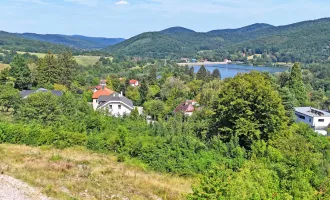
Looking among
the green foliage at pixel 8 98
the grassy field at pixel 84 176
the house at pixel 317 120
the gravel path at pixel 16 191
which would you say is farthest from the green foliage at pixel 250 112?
the green foliage at pixel 8 98

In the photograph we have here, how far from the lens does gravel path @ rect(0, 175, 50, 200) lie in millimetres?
11168

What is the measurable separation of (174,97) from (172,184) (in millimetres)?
40425

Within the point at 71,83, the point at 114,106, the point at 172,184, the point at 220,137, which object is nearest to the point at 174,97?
the point at 114,106

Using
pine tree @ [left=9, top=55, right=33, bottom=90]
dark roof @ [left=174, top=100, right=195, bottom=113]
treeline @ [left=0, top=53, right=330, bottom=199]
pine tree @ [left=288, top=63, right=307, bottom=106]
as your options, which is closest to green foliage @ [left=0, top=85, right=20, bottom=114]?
treeline @ [left=0, top=53, right=330, bottom=199]

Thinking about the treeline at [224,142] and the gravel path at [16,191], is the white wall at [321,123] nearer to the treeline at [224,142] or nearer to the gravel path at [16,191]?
the treeline at [224,142]

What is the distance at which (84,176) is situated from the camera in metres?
15.0

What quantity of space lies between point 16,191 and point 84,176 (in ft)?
11.9

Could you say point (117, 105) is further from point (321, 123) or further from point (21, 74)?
point (321, 123)

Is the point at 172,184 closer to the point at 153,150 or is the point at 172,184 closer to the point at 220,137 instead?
the point at 153,150

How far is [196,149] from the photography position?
2038 cm

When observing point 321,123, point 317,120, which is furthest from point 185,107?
point 321,123

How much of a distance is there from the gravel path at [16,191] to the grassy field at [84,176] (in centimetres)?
38

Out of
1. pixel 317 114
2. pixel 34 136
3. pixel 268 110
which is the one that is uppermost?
pixel 268 110

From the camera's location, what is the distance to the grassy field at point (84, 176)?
42.5ft
